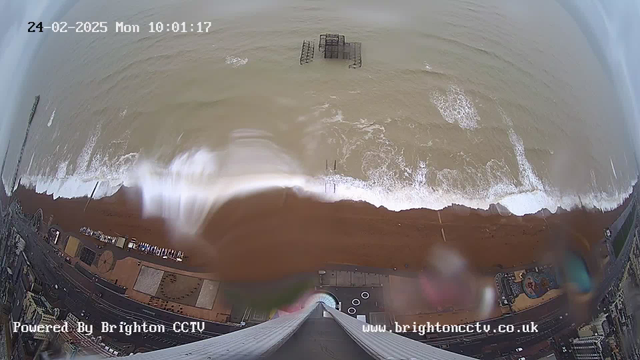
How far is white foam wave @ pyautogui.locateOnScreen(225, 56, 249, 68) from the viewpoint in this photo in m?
7.46

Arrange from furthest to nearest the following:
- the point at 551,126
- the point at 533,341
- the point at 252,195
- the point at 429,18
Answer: the point at 429,18 < the point at 551,126 < the point at 252,195 < the point at 533,341

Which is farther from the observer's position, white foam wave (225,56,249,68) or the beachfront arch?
white foam wave (225,56,249,68)

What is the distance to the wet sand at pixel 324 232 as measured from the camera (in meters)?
5.71

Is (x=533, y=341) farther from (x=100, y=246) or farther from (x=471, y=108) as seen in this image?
(x=100, y=246)

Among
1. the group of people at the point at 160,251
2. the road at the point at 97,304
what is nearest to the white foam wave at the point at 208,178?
the group of people at the point at 160,251

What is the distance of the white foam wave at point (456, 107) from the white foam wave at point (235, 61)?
314 cm

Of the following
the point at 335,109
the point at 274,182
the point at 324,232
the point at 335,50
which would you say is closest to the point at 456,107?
the point at 335,109

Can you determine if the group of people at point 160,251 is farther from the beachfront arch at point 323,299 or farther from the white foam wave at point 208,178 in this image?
the beachfront arch at point 323,299

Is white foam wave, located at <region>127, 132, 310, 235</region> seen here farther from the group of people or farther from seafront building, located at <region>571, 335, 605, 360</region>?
seafront building, located at <region>571, 335, 605, 360</region>

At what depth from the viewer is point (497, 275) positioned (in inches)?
223

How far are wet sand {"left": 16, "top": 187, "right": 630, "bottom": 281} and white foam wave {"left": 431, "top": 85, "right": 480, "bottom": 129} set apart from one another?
1.47 meters

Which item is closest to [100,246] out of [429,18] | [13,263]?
[13,263]

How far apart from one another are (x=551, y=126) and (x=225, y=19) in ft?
18.7

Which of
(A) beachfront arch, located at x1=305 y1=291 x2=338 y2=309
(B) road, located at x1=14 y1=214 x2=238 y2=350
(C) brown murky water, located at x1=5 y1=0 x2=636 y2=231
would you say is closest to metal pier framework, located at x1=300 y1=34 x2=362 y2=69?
(C) brown murky water, located at x1=5 y1=0 x2=636 y2=231
